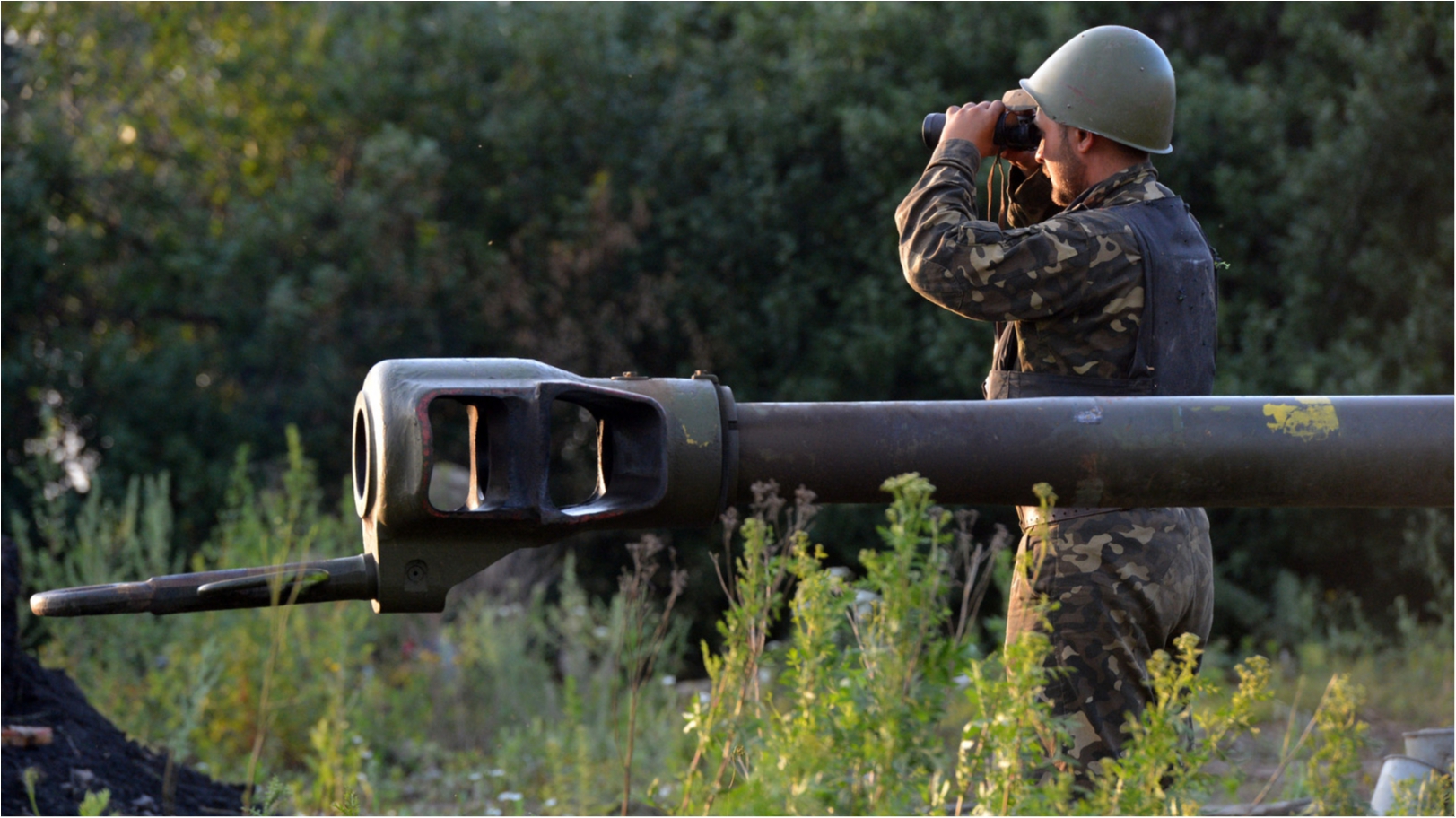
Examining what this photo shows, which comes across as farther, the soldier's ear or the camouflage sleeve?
the soldier's ear

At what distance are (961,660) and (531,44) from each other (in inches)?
345

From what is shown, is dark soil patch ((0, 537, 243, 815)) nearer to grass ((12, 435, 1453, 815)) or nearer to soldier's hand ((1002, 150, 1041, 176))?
grass ((12, 435, 1453, 815))

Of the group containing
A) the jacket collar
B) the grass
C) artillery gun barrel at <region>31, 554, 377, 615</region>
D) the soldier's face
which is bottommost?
the grass

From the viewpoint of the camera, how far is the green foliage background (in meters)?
8.80

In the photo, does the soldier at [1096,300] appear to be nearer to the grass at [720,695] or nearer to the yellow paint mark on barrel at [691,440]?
the grass at [720,695]

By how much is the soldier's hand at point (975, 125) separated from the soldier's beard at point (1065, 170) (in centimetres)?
17

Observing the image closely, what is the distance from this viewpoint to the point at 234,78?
1059 cm

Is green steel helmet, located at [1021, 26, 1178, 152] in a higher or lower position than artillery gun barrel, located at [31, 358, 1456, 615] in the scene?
higher

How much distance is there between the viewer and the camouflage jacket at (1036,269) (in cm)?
301

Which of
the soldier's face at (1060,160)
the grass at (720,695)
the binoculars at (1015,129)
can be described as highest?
the binoculars at (1015,129)

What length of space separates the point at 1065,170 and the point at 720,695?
5.00ft

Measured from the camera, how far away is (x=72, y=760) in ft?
12.9

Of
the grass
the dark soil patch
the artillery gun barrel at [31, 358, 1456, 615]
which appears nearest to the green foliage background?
the grass

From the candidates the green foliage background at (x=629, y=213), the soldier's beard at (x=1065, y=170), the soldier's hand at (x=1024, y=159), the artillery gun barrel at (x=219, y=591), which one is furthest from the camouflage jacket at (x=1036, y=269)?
the green foliage background at (x=629, y=213)
